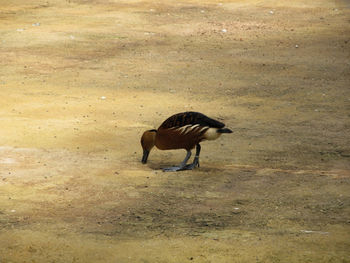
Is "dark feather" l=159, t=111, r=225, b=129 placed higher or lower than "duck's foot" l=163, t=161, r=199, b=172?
higher

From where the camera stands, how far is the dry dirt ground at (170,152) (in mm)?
5535

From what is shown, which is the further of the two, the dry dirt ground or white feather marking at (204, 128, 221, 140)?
white feather marking at (204, 128, 221, 140)

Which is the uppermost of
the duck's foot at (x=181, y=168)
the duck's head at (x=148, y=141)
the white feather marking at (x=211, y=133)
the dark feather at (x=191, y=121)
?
the dark feather at (x=191, y=121)

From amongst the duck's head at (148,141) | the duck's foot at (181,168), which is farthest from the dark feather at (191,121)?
the duck's foot at (181,168)

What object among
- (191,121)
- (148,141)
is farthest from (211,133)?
(148,141)

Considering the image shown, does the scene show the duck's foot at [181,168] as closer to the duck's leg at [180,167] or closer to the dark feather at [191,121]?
the duck's leg at [180,167]

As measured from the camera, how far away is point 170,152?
8.50 metres

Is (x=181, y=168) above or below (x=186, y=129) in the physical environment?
below

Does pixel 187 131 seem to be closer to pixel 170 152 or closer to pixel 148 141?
pixel 148 141

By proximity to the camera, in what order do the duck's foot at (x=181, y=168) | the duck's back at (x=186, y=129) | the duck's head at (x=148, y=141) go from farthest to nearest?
the duck's head at (x=148, y=141)
the duck's foot at (x=181, y=168)
the duck's back at (x=186, y=129)

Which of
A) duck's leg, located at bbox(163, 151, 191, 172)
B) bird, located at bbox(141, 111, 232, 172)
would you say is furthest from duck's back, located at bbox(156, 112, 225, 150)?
duck's leg, located at bbox(163, 151, 191, 172)

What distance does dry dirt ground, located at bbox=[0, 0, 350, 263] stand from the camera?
5.54 m

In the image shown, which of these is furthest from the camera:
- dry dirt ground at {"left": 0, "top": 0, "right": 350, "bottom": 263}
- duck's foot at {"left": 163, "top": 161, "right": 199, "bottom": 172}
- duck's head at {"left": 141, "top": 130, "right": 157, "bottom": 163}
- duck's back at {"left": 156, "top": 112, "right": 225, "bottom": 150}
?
duck's head at {"left": 141, "top": 130, "right": 157, "bottom": 163}

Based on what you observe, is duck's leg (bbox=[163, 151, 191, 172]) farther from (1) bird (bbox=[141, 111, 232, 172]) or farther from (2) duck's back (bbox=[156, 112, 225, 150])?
(2) duck's back (bbox=[156, 112, 225, 150])
